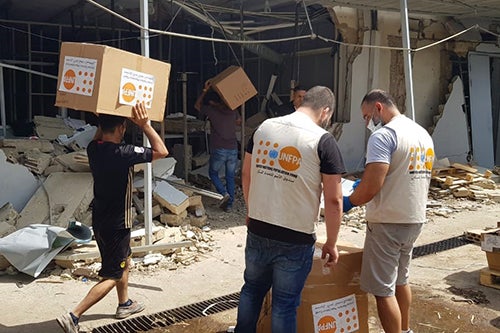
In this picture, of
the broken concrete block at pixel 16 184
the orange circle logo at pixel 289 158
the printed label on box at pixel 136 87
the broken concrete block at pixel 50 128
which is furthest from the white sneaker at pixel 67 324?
the broken concrete block at pixel 50 128

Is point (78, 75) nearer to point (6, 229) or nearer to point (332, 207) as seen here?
point (332, 207)

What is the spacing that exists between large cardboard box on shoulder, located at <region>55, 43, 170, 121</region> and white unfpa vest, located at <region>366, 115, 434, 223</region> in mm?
1986

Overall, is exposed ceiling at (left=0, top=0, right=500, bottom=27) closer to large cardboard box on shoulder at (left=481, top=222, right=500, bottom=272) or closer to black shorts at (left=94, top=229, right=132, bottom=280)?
black shorts at (left=94, top=229, right=132, bottom=280)

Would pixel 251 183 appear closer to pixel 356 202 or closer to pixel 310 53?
pixel 356 202

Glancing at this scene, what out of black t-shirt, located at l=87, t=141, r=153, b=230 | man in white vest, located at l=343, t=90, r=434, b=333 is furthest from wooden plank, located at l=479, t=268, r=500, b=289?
black t-shirt, located at l=87, t=141, r=153, b=230

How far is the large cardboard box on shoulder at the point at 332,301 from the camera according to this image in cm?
340

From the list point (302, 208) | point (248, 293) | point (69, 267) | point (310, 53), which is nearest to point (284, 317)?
point (248, 293)

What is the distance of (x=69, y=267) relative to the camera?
517 cm

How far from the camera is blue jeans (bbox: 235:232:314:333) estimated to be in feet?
10.0

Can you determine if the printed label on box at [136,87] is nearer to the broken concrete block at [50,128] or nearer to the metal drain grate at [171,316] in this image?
the metal drain grate at [171,316]

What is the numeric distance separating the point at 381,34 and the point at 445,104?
84.9 inches

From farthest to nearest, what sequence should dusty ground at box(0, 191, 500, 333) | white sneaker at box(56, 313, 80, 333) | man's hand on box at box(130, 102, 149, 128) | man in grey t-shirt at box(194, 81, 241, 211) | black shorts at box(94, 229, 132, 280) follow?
man in grey t-shirt at box(194, 81, 241, 211)
dusty ground at box(0, 191, 500, 333)
man's hand on box at box(130, 102, 149, 128)
black shorts at box(94, 229, 132, 280)
white sneaker at box(56, 313, 80, 333)

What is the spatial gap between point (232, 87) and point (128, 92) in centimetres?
360

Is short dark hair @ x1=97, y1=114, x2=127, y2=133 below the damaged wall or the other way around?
below
